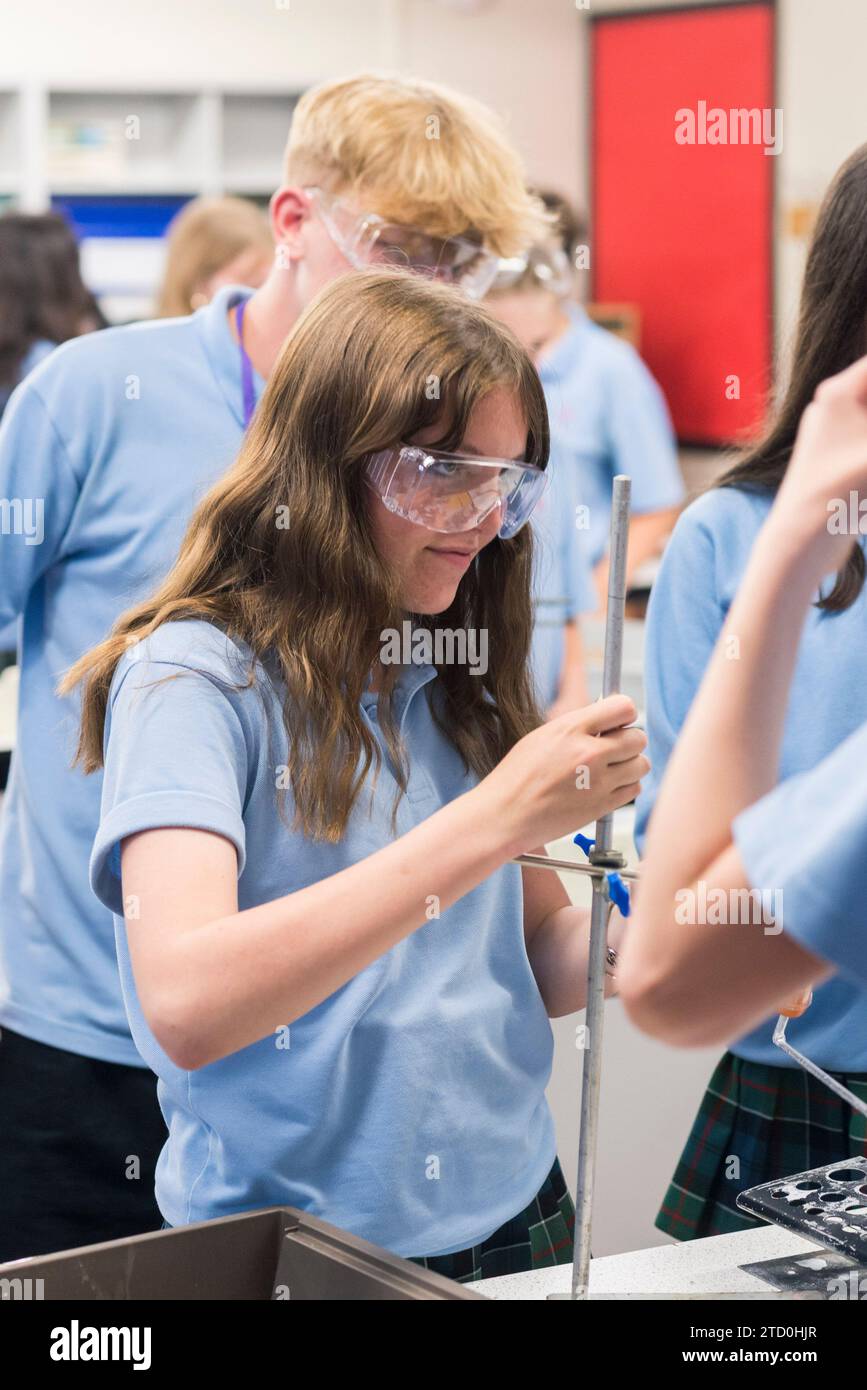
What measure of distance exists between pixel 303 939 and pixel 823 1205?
53 cm

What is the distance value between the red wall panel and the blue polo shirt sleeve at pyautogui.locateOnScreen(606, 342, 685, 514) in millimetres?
2231

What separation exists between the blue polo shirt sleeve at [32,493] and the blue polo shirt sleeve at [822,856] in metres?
1.24

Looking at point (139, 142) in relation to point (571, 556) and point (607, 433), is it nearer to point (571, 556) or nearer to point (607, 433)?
point (607, 433)

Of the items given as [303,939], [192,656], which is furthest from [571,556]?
[303,939]

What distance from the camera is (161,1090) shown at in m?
1.32

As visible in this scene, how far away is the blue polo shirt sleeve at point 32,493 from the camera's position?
1.82 m

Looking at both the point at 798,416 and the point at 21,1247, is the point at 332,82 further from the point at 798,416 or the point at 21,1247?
the point at 21,1247

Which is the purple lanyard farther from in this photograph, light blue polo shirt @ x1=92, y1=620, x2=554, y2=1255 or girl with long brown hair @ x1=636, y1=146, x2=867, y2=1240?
light blue polo shirt @ x1=92, y1=620, x2=554, y2=1255

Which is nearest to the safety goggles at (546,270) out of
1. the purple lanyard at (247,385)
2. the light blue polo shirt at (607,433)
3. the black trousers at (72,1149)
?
the light blue polo shirt at (607,433)

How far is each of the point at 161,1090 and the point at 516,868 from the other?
0.34 metres

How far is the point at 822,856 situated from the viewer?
2.36ft

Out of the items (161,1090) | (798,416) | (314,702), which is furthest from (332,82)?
(161,1090)

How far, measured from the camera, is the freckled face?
4.32ft

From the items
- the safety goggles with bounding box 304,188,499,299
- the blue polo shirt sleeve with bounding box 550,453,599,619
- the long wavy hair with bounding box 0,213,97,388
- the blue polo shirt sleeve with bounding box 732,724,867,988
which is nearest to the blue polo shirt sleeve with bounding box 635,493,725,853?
the safety goggles with bounding box 304,188,499,299
